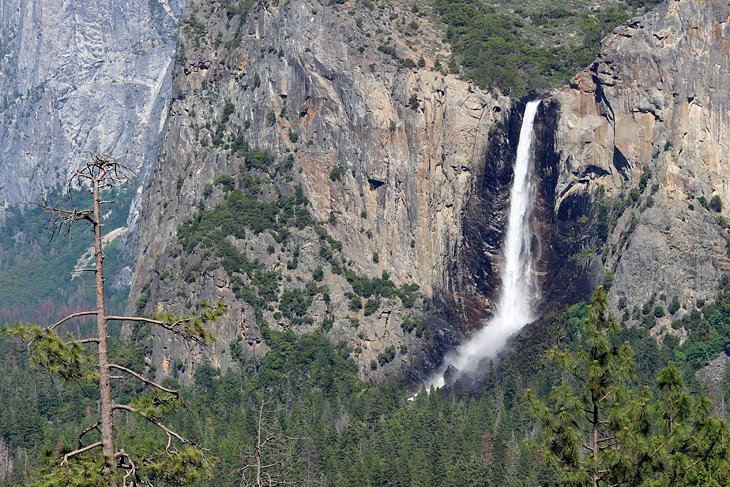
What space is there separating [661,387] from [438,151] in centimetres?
13453

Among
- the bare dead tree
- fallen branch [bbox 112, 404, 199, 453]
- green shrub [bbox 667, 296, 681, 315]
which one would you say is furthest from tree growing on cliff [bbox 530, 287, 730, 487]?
green shrub [bbox 667, 296, 681, 315]

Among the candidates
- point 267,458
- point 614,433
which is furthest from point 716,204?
point 614,433

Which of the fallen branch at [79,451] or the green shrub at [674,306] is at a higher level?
the fallen branch at [79,451]

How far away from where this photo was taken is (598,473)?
173 feet

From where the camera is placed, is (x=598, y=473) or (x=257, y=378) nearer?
(x=598, y=473)

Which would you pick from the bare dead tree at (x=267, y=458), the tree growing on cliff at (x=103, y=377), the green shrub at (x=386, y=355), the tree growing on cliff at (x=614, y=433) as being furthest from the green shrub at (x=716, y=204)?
the tree growing on cliff at (x=103, y=377)

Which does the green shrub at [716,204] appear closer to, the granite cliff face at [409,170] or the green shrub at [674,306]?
the granite cliff face at [409,170]

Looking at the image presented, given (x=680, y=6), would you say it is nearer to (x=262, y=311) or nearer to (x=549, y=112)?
(x=549, y=112)

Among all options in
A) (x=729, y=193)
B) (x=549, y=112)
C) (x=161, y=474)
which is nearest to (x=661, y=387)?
(x=161, y=474)

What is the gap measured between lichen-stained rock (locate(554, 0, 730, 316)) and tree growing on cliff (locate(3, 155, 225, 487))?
435 feet

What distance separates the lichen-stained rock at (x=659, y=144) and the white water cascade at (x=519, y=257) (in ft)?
12.5

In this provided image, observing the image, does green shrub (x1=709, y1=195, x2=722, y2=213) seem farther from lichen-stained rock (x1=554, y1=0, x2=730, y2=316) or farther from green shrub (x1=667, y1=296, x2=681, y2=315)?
green shrub (x1=667, y1=296, x2=681, y2=315)

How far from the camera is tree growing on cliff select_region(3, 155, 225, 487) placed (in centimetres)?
4038

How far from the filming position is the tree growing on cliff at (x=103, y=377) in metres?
40.4
